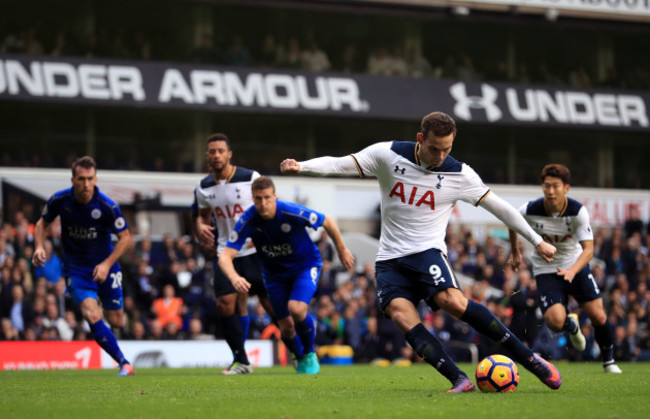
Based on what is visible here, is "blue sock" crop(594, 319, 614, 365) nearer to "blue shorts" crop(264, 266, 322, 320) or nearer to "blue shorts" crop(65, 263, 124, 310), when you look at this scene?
"blue shorts" crop(264, 266, 322, 320)

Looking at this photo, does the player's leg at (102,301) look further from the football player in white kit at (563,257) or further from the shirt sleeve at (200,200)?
the football player in white kit at (563,257)

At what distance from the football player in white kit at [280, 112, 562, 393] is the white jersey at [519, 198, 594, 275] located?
13.7ft

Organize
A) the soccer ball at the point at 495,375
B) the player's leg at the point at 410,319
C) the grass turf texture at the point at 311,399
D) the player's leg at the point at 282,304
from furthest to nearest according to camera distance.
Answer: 1. the player's leg at the point at 282,304
2. the soccer ball at the point at 495,375
3. the player's leg at the point at 410,319
4. the grass turf texture at the point at 311,399

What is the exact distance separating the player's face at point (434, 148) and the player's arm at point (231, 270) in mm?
2508

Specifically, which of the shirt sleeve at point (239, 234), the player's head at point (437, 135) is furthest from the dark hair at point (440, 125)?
the shirt sleeve at point (239, 234)

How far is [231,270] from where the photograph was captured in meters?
10.5

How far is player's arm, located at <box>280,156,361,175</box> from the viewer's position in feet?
25.3

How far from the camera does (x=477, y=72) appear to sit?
105 feet

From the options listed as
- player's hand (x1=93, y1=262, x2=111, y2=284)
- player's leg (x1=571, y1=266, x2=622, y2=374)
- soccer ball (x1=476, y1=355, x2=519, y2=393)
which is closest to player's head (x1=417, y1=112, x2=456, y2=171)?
soccer ball (x1=476, y1=355, x2=519, y2=393)

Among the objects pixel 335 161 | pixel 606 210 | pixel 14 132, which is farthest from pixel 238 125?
pixel 335 161

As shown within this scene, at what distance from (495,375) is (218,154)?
5253mm

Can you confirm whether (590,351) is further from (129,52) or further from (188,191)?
(129,52)

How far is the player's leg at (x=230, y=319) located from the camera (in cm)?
1257

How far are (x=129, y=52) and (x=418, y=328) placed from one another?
70.3 ft
